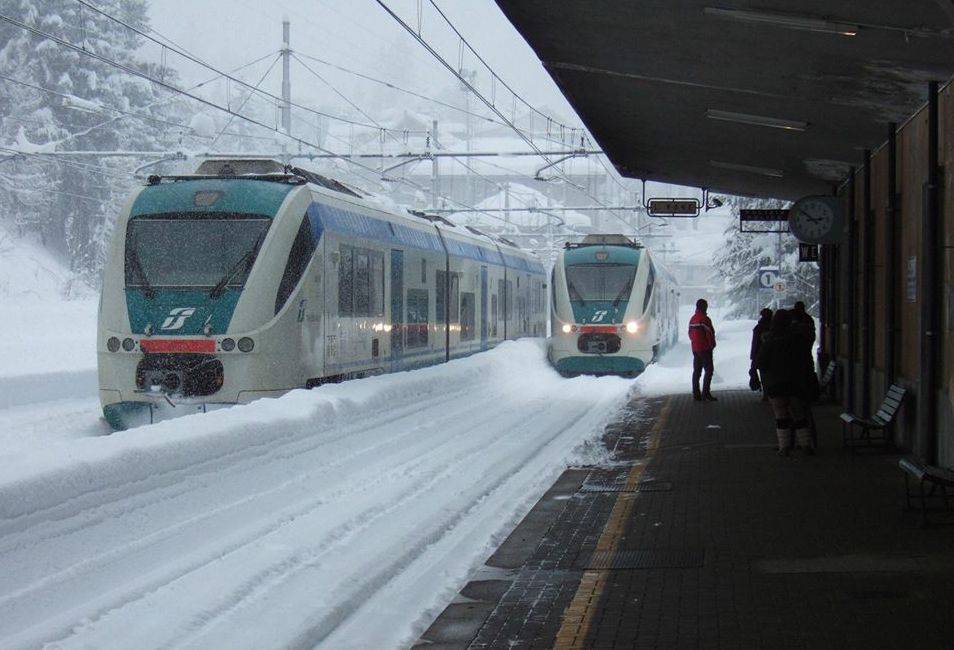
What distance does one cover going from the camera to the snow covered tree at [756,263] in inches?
2133

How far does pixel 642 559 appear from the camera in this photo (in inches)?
333

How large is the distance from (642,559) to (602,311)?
2071cm

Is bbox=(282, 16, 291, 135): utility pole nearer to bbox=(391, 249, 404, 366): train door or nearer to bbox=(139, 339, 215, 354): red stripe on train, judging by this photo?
bbox=(391, 249, 404, 366): train door

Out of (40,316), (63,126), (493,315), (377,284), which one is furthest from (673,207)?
(63,126)

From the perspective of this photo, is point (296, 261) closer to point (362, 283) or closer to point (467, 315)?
point (362, 283)

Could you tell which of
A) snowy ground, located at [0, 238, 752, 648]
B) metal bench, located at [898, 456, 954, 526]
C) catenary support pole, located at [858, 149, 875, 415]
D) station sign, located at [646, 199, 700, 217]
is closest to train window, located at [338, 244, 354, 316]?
snowy ground, located at [0, 238, 752, 648]

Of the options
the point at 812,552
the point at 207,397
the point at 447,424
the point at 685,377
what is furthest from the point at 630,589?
the point at 685,377

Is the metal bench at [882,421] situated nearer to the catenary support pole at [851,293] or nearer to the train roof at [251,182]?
the catenary support pole at [851,293]

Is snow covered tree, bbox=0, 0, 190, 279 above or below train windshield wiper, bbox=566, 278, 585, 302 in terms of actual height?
above

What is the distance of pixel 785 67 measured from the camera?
11562 mm

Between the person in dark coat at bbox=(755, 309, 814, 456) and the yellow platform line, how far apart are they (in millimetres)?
2915

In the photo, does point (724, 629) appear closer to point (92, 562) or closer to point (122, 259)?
point (92, 562)


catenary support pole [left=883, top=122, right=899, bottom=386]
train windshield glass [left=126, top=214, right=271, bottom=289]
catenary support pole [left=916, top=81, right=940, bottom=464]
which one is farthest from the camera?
train windshield glass [left=126, top=214, right=271, bottom=289]

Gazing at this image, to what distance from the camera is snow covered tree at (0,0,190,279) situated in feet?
192
